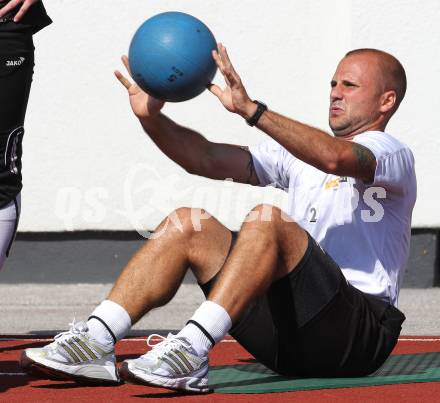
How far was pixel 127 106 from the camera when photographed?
977 centimetres

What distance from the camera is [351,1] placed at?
9.47m

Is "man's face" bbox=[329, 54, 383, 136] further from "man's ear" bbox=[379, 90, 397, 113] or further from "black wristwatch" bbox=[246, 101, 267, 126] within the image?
"black wristwatch" bbox=[246, 101, 267, 126]

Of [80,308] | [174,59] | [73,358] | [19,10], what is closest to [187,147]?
[174,59]

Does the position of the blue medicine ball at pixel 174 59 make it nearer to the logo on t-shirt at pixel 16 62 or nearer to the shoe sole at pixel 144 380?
the logo on t-shirt at pixel 16 62

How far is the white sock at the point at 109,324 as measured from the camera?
4473mm

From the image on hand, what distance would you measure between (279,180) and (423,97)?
4.55 meters

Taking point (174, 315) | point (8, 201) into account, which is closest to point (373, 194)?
point (8, 201)

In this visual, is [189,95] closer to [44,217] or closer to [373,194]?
[373,194]

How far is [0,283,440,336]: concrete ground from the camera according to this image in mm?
7508

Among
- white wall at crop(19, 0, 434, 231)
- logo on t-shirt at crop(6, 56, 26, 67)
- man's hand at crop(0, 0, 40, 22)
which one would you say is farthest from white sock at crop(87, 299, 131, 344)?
white wall at crop(19, 0, 434, 231)

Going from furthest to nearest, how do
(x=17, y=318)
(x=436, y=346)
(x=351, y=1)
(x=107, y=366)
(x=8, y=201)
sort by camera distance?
(x=351, y=1), (x=17, y=318), (x=436, y=346), (x=8, y=201), (x=107, y=366)

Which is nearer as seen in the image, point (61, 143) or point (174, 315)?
point (174, 315)

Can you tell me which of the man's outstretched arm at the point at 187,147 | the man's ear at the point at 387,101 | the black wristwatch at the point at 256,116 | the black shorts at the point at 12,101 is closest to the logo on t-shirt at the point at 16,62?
the black shorts at the point at 12,101

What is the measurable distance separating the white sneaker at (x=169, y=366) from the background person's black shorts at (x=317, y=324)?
360 mm
